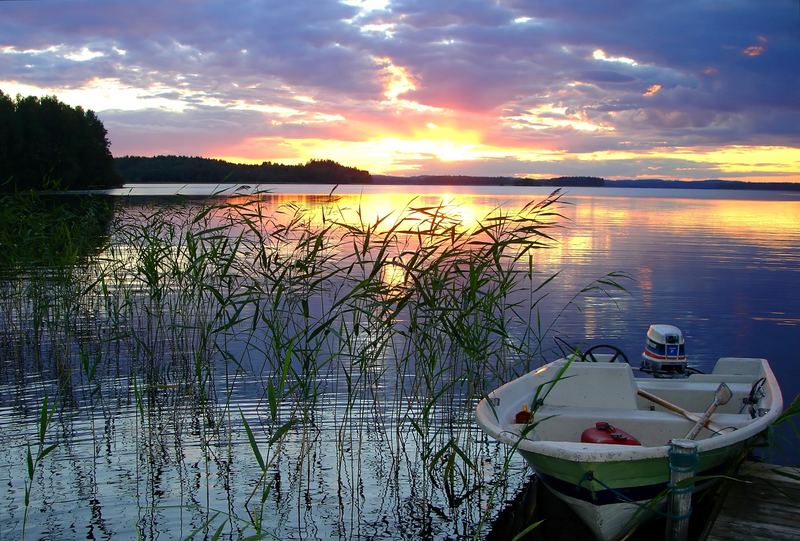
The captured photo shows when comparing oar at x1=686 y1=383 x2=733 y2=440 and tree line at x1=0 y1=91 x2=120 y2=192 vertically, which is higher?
tree line at x1=0 y1=91 x2=120 y2=192

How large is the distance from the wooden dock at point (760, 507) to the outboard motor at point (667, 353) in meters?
1.93

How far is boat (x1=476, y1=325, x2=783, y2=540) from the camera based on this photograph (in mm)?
4855

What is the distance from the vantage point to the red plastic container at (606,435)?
5.58m

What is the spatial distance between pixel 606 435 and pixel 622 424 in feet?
1.85

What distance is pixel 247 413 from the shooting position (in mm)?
8141

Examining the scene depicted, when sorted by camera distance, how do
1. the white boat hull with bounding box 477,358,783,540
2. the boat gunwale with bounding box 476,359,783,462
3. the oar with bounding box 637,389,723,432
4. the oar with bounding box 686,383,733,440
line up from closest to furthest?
the boat gunwale with bounding box 476,359,783,462 → the white boat hull with bounding box 477,358,783,540 → the oar with bounding box 686,383,733,440 → the oar with bounding box 637,389,723,432

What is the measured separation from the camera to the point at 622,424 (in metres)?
6.18

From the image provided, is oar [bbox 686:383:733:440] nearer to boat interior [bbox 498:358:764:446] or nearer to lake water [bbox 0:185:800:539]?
boat interior [bbox 498:358:764:446]

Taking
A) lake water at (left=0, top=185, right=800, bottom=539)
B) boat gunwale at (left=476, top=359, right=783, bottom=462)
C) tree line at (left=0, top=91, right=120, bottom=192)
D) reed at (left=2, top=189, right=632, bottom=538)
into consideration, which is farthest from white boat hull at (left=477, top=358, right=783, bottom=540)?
tree line at (left=0, top=91, right=120, bottom=192)

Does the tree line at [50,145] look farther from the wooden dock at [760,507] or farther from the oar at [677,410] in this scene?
the wooden dock at [760,507]

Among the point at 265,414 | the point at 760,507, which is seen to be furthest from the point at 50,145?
the point at 760,507

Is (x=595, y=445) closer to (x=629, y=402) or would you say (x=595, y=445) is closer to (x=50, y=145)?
(x=629, y=402)

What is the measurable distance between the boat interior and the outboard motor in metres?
0.24

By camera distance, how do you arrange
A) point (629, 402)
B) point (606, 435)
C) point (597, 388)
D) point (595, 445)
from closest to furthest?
point (595, 445) → point (606, 435) → point (629, 402) → point (597, 388)
